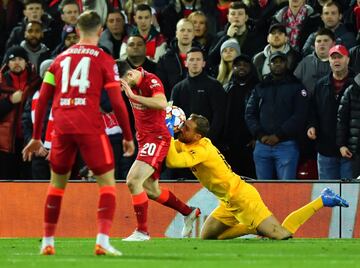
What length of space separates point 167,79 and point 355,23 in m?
2.86

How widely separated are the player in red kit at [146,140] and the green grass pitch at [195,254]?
1.61 feet

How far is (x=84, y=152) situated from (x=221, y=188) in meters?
3.61

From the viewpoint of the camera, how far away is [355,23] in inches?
690

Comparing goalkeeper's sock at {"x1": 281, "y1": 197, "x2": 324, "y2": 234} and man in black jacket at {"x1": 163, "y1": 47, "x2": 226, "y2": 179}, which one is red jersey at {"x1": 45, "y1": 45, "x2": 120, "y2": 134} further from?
man in black jacket at {"x1": 163, "y1": 47, "x2": 226, "y2": 179}

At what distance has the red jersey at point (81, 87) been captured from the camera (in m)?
10.6

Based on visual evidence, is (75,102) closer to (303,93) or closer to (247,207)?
(247,207)

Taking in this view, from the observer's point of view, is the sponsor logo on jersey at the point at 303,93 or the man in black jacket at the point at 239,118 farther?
the man in black jacket at the point at 239,118

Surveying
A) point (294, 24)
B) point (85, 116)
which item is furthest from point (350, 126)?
point (85, 116)

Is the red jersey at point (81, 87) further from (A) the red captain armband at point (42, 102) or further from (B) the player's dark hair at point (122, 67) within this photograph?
(B) the player's dark hair at point (122, 67)

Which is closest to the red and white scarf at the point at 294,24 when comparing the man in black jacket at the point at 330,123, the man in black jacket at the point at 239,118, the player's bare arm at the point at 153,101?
the man in black jacket at the point at 239,118

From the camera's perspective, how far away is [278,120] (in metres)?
16.4

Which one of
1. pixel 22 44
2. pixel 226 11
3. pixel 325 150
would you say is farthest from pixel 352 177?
pixel 22 44

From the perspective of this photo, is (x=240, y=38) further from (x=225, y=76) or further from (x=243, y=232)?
(x=243, y=232)

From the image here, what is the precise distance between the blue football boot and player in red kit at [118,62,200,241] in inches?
74.6
